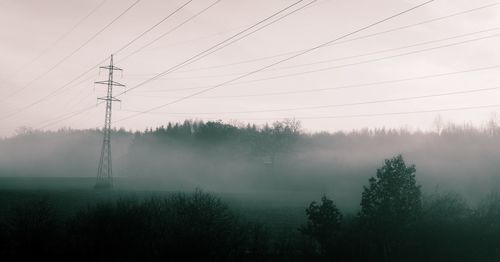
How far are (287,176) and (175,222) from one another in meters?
92.5

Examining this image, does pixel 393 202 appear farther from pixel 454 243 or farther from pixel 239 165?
pixel 239 165

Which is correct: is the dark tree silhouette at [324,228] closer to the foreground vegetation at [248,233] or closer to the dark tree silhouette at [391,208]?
the foreground vegetation at [248,233]

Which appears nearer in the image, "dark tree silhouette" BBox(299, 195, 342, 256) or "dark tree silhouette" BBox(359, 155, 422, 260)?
"dark tree silhouette" BBox(299, 195, 342, 256)

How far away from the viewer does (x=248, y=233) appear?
3148 cm

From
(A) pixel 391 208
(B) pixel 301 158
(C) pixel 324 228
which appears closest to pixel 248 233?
(C) pixel 324 228

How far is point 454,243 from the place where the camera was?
111ft

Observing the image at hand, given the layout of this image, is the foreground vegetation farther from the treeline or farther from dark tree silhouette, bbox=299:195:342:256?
the treeline

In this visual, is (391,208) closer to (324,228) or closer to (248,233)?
(324,228)

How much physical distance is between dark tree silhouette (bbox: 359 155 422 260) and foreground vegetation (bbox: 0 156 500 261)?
2.7 inches

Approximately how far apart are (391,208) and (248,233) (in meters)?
10.00

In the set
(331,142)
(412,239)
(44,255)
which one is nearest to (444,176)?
(331,142)

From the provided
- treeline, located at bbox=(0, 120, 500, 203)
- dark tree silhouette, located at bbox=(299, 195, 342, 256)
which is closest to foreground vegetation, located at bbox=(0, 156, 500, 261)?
dark tree silhouette, located at bbox=(299, 195, 342, 256)

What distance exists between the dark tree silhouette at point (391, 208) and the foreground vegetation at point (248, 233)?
67 millimetres

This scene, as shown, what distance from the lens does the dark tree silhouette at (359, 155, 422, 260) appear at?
31.8m
